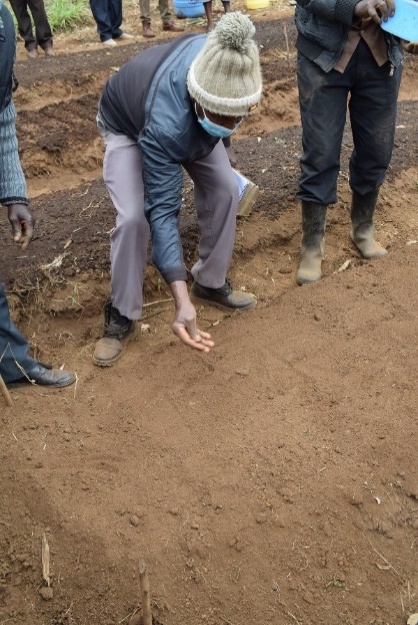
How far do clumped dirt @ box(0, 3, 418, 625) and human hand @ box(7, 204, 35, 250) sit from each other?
2.51 ft

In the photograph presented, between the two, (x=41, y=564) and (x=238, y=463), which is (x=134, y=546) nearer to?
(x=41, y=564)

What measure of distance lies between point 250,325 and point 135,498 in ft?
4.12

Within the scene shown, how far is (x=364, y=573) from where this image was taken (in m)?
2.54

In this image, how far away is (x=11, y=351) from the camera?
122 inches

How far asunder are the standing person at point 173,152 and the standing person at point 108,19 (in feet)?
22.9

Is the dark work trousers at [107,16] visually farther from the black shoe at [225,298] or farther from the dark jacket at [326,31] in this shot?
the black shoe at [225,298]

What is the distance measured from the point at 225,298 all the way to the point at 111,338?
0.70 m

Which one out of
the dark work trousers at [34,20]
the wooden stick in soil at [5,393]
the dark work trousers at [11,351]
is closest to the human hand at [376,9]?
the dark work trousers at [11,351]

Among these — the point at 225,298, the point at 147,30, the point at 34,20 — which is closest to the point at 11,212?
the point at 225,298

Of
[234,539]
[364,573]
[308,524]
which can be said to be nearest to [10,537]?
[234,539]

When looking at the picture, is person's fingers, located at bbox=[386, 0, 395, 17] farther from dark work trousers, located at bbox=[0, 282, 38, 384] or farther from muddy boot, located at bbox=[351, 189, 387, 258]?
dark work trousers, located at bbox=[0, 282, 38, 384]

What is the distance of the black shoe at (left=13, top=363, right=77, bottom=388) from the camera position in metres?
3.29

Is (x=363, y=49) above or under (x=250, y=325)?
above

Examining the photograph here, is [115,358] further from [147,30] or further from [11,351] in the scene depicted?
[147,30]
